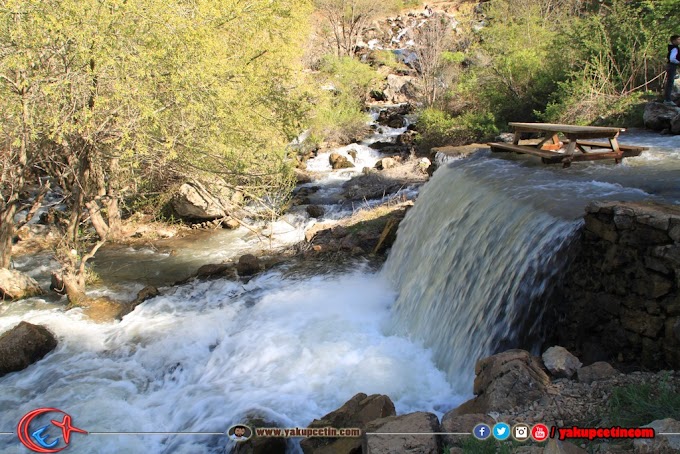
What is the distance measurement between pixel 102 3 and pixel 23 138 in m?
2.61

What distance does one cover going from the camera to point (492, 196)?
6910 millimetres

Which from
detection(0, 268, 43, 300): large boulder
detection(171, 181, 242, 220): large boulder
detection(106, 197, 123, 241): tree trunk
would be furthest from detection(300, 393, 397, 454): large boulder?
detection(106, 197, 123, 241): tree trunk

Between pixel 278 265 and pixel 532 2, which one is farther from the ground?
pixel 532 2

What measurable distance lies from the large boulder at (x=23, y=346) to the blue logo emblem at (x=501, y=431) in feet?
21.5

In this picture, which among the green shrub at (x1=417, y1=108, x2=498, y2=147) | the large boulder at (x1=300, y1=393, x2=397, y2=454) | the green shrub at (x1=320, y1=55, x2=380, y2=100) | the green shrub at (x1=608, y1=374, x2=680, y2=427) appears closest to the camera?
the green shrub at (x1=608, y1=374, x2=680, y2=427)

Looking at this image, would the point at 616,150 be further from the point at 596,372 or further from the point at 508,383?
the point at 508,383

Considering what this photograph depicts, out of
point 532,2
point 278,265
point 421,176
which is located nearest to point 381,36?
point 532,2

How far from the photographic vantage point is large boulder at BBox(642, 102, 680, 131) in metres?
10.5

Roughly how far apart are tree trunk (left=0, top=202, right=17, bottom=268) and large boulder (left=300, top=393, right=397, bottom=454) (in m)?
7.68

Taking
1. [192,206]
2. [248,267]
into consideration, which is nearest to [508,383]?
[248,267]

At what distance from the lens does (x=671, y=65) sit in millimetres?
10633

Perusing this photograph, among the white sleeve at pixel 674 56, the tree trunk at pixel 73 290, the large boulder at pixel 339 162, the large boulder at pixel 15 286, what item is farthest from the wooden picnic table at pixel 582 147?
the large boulder at pixel 339 162

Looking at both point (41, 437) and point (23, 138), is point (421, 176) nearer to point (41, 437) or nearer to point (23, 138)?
point (23, 138)

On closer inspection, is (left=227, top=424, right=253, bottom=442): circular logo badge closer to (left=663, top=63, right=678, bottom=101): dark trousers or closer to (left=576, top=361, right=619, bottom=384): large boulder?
(left=576, top=361, right=619, bottom=384): large boulder
